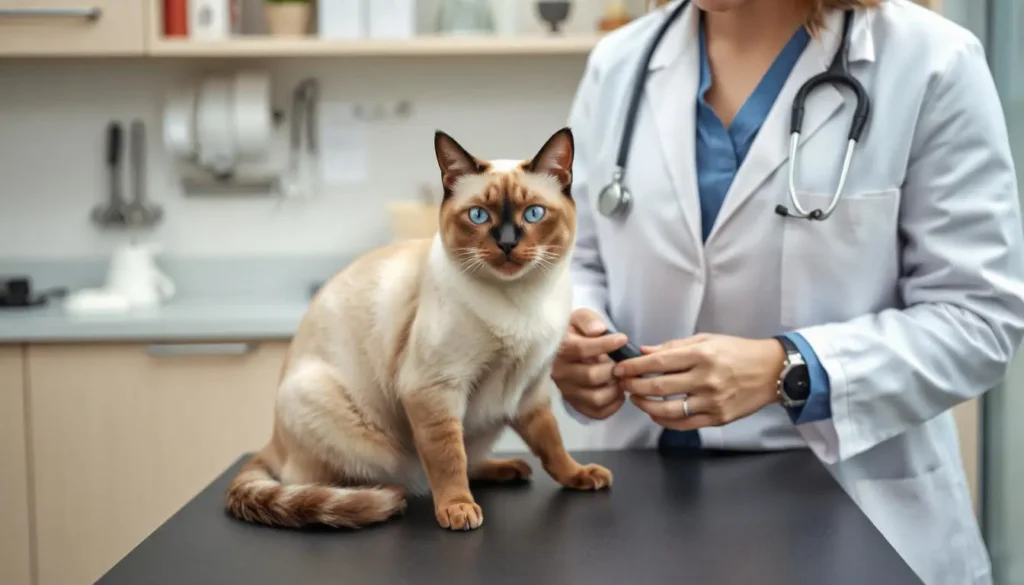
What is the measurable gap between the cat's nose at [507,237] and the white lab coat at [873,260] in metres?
0.38

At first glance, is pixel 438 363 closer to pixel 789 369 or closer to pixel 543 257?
pixel 543 257

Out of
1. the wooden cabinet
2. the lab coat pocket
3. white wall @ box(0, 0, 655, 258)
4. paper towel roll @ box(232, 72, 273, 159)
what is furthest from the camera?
white wall @ box(0, 0, 655, 258)

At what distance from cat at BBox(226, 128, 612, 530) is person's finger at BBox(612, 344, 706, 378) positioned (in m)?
0.10

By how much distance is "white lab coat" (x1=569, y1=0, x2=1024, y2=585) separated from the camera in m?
1.18

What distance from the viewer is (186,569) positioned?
→ 3.07 ft

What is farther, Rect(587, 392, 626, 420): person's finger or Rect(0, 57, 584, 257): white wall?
Rect(0, 57, 584, 257): white wall

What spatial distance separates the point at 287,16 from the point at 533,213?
5.78 feet

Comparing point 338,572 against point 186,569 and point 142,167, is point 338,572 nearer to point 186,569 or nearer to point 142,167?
point 186,569

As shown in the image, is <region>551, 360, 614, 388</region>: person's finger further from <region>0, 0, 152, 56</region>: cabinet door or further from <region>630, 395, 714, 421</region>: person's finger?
<region>0, 0, 152, 56</region>: cabinet door

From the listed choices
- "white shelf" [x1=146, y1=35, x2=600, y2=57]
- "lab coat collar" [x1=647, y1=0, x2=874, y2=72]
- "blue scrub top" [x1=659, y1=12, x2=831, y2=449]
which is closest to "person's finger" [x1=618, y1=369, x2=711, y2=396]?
"blue scrub top" [x1=659, y1=12, x2=831, y2=449]

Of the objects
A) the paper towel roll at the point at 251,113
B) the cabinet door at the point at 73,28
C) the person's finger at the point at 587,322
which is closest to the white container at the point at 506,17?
the paper towel roll at the point at 251,113

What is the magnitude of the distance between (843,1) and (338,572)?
885mm

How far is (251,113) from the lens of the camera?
Answer: 2.66 metres

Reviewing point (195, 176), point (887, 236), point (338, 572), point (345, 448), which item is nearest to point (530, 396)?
point (345, 448)
